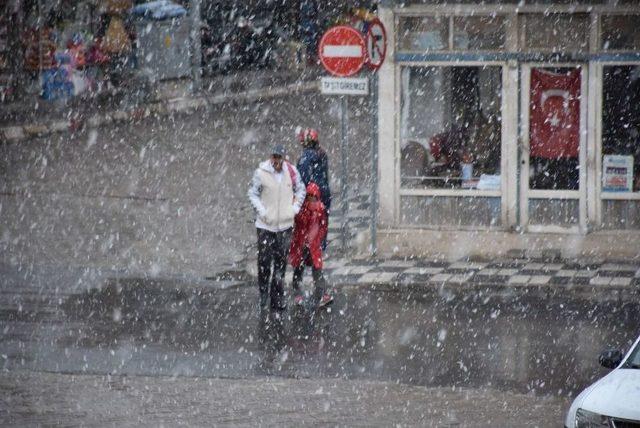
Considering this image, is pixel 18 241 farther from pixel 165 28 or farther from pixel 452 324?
pixel 165 28

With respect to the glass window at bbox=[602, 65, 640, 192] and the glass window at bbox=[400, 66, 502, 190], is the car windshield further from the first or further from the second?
the glass window at bbox=[400, 66, 502, 190]

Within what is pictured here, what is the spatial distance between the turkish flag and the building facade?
0.04 ft

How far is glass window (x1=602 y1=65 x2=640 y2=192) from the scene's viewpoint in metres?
16.6

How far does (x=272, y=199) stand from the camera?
13.5 m

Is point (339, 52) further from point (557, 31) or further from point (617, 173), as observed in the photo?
point (617, 173)

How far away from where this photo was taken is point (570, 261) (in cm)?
1628

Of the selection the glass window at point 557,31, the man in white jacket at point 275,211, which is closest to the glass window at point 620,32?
the glass window at point 557,31

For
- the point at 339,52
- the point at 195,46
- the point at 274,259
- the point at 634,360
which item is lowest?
the point at 634,360

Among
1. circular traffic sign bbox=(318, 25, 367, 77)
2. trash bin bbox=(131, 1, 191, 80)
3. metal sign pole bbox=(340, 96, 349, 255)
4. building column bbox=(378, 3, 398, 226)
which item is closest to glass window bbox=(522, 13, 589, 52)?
building column bbox=(378, 3, 398, 226)

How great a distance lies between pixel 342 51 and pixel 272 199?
349cm

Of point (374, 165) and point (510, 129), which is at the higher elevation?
point (510, 129)

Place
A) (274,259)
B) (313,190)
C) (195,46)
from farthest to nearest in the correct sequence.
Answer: (195,46) < (313,190) < (274,259)

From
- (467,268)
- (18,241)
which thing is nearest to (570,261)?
(467,268)

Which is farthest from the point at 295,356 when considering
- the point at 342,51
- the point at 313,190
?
the point at 342,51
